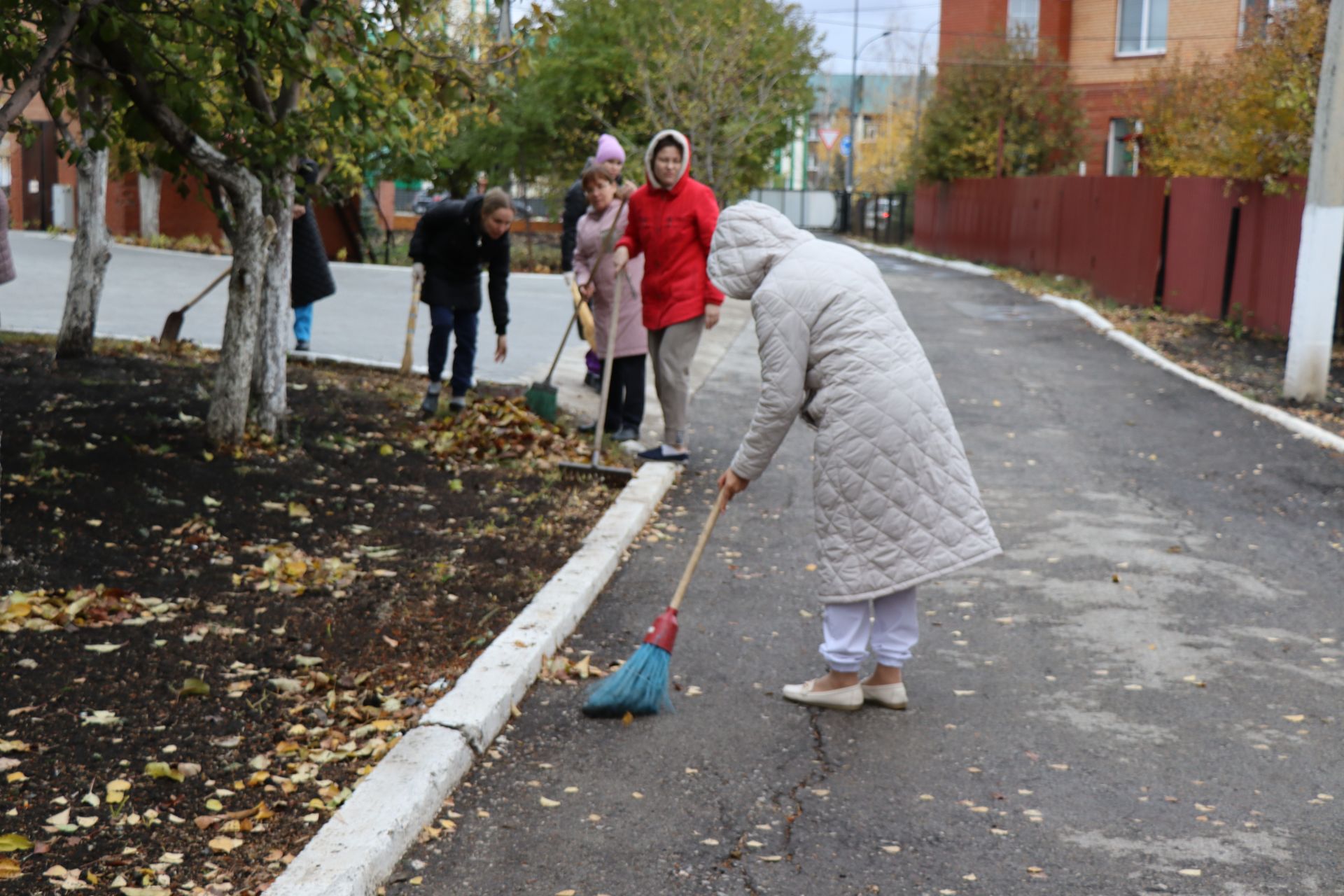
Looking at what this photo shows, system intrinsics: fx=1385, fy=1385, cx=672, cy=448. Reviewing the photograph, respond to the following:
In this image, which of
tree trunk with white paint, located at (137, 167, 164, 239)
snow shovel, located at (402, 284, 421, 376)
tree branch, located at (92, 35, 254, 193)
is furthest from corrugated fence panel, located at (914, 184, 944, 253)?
tree branch, located at (92, 35, 254, 193)

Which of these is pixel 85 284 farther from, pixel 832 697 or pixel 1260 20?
pixel 1260 20

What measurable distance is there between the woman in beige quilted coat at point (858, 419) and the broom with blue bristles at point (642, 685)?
1.92 feet

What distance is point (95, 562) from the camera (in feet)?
18.4

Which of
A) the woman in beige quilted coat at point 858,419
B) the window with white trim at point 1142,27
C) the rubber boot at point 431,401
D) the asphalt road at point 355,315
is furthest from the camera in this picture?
the window with white trim at point 1142,27

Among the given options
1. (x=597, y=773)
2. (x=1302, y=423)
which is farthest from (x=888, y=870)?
(x=1302, y=423)

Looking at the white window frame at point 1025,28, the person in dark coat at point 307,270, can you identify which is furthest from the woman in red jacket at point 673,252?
the white window frame at point 1025,28

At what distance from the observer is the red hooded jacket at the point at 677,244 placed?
27.0 feet

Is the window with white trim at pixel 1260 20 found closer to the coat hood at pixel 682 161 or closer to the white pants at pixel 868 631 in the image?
the coat hood at pixel 682 161

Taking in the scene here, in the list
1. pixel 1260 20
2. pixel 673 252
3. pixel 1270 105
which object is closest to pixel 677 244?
pixel 673 252

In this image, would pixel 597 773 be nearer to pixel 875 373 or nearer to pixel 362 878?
pixel 362 878

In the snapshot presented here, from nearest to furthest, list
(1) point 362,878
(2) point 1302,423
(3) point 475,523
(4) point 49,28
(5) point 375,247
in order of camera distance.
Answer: (1) point 362,878 < (4) point 49,28 < (3) point 475,523 < (2) point 1302,423 < (5) point 375,247

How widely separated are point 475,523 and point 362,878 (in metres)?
3.66

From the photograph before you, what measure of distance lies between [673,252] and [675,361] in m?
0.65

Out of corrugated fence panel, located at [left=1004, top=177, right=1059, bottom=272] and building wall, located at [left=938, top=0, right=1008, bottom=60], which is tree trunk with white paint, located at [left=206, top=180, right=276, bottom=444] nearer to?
corrugated fence panel, located at [left=1004, top=177, right=1059, bottom=272]
